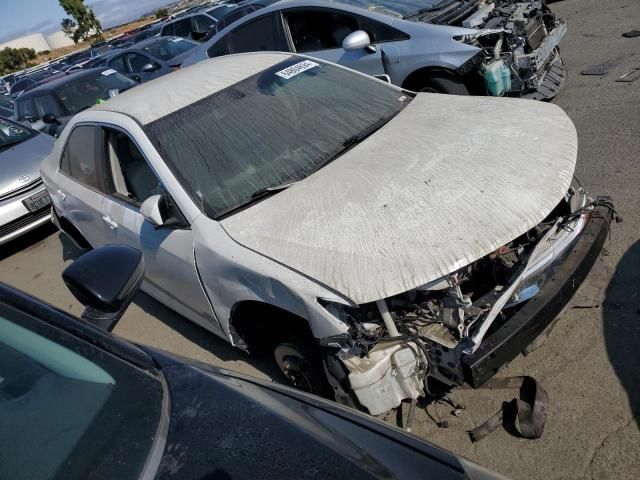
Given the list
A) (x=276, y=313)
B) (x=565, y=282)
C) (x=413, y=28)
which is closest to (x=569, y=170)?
(x=565, y=282)

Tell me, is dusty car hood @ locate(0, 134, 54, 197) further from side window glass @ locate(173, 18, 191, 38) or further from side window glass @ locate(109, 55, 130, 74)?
side window glass @ locate(173, 18, 191, 38)

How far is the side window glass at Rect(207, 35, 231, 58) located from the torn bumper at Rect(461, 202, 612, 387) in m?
5.73

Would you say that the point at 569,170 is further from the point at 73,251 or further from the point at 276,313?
the point at 73,251

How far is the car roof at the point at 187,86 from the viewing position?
346 cm

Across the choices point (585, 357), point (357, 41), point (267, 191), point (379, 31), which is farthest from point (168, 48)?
point (585, 357)

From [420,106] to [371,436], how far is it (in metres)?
2.58

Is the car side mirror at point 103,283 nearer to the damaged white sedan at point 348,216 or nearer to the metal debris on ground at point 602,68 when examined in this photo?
the damaged white sedan at point 348,216

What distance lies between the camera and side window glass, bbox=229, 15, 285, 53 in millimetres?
6637

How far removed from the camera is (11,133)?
7523mm

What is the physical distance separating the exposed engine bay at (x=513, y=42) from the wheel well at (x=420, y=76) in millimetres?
226

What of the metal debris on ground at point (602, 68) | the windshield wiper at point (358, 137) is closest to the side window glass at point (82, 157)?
the windshield wiper at point (358, 137)

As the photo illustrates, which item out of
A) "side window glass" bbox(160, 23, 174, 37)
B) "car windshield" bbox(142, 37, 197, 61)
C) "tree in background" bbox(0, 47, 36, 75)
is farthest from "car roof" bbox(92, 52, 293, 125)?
"tree in background" bbox(0, 47, 36, 75)

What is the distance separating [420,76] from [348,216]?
370 centimetres

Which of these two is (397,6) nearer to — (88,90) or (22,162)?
(22,162)
